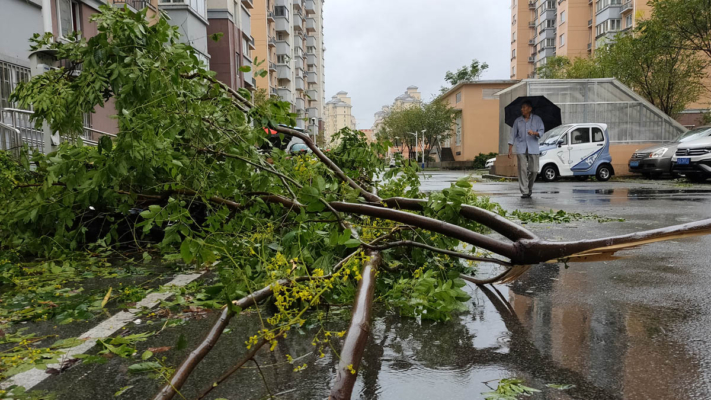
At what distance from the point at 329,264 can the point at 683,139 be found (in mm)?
19445

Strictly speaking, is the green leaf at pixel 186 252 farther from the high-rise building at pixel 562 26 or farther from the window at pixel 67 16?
the high-rise building at pixel 562 26

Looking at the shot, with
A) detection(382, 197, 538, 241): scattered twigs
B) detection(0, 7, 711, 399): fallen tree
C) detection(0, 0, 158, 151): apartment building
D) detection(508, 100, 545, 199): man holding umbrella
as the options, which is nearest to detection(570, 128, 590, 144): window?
detection(508, 100, 545, 199): man holding umbrella

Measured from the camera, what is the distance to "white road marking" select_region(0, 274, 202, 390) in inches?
101

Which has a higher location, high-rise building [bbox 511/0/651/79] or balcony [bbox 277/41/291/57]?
high-rise building [bbox 511/0/651/79]

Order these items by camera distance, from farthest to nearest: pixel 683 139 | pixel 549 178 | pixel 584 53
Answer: pixel 584 53 < pixel 549 178 < pixel 683 139

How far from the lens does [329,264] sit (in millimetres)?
3656

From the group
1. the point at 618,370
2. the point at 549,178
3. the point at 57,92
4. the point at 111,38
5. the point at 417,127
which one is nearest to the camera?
the point at 618,370

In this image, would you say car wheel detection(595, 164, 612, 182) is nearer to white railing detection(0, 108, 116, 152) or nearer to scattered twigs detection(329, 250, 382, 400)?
white railing detection(0, 108, 116, 152)

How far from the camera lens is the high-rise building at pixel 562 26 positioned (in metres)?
66.2

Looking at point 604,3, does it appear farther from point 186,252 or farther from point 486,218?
point 186,252

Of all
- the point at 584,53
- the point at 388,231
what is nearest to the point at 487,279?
the point at 388,231

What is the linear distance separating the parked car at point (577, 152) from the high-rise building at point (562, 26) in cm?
3631

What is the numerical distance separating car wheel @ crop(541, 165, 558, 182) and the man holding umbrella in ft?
30.0

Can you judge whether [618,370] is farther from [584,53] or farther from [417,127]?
[584,53]
